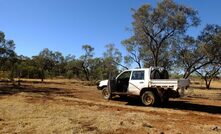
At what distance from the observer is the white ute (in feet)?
53.0

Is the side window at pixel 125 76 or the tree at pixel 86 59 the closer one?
the side window at pixel 125 76

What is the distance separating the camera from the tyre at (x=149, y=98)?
1700 cm

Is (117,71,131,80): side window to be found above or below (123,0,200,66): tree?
below

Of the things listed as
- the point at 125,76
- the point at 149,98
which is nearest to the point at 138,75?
the point at 125,76

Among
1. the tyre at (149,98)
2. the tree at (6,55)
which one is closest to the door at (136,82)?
the tyre at (149,98)

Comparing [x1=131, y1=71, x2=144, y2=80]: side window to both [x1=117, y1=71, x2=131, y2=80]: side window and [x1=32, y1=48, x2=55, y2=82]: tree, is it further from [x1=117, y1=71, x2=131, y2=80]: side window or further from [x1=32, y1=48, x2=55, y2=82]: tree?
[x1=32, y1=48, x2=55, y2=82]: tree

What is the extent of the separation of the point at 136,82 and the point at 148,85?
0.95m

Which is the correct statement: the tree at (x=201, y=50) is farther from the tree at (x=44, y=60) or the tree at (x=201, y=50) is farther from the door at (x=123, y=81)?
the tree at (x=44, y=60)

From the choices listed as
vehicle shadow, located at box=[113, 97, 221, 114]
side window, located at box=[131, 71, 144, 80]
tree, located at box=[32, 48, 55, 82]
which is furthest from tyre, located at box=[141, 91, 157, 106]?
tree, located at box=[32, 48, 55, 82]

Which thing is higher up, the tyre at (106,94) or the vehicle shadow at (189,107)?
the tyre at (106,94)

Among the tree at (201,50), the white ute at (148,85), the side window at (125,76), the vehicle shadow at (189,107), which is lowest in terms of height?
the vehicle shadow at (189,107)

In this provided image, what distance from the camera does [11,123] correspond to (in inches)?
422

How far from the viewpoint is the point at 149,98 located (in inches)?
677

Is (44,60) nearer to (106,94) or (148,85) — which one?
(106,94)
